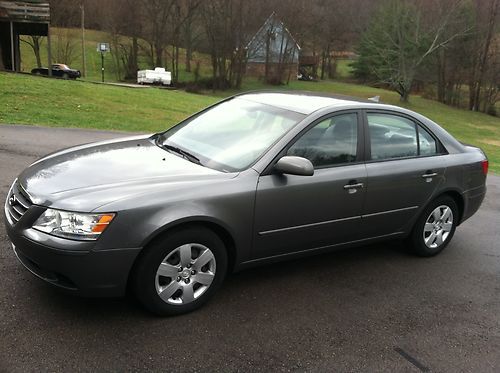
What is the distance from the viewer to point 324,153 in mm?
4121

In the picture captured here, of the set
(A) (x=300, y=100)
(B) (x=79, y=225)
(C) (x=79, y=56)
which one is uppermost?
(C) (x=79, y=56)

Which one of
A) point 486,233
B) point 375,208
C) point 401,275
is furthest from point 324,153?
point 486,233

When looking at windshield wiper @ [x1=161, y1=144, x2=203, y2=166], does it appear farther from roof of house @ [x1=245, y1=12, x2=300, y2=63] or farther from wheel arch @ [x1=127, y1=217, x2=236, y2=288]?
roof of house @ [x1=245, y1=12, x2=300, y2=63]

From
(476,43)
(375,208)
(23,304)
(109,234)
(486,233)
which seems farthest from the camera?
(476,43)

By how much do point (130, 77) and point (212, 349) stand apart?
2028 inches

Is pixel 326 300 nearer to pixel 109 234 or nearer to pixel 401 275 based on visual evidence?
pixel 401 275

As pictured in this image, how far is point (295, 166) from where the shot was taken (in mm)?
3613

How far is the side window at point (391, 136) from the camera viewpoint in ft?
14.6

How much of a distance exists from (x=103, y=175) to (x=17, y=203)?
608 mm

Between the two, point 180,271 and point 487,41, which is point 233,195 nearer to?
point 180,271

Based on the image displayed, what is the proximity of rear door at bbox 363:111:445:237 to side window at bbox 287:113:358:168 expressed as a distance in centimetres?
17

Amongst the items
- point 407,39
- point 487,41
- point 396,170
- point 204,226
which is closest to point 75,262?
point 204,226

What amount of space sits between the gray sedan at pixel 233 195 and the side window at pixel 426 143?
0.04 ft

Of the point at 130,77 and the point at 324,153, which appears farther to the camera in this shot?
the point at 130,77
